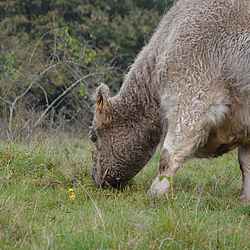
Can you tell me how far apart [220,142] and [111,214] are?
1560mm

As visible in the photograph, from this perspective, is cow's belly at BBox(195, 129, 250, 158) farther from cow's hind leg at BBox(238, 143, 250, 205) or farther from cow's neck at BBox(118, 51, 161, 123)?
cow's neck at BBox(118, 51, 161, 123)

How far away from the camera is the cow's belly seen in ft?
12.7

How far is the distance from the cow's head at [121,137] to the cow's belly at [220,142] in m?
0.63

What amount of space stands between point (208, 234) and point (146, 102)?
2.19 metres

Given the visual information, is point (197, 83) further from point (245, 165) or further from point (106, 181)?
point (106, 181)

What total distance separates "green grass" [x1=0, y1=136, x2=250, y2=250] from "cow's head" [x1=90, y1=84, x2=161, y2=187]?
26 centimetres

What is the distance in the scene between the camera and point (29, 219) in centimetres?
315

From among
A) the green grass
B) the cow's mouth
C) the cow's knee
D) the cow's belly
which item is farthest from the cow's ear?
the cow's belly

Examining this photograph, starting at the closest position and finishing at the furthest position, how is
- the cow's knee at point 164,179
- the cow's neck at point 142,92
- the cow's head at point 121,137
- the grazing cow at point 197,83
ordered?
1. the grazing cow at point 197,83
2. the cow's knee at point 164,179
3. the cow's neck at point 142,92
4. the cow's head at point 121,137

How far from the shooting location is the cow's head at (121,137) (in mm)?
4406

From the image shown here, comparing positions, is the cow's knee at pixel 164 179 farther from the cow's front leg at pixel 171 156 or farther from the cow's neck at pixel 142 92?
the cow's neck at pixel 142 92

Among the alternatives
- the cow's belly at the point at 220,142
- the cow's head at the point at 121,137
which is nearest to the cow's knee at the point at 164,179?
the cow's belly at the point at 220,142

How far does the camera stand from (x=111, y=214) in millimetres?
3238

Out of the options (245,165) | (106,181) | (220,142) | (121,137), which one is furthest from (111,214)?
(245,165)
